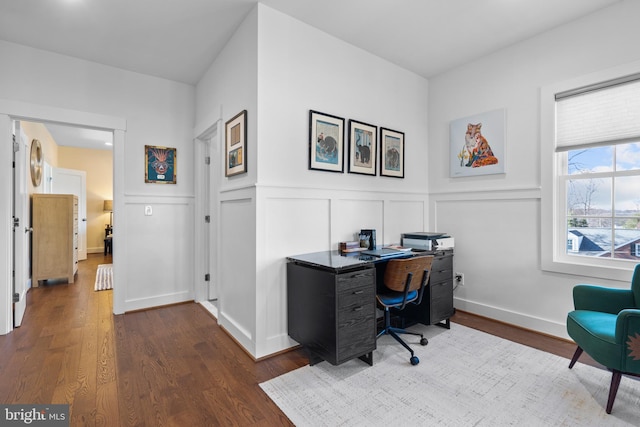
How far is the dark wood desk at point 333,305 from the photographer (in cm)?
201

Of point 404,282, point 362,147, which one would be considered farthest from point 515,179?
point 404,282

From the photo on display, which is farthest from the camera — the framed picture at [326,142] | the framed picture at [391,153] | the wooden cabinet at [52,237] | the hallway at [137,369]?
the wooden cabinet at [52,237]

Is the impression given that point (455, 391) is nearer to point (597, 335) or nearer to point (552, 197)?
point (597, 335)

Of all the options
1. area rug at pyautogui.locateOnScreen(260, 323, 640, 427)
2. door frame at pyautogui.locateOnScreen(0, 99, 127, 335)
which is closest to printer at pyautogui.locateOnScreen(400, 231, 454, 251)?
area rug at pyautogui.locateOnScreen(260, 323, 640, 427)

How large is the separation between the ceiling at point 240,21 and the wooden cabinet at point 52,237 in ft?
8.70

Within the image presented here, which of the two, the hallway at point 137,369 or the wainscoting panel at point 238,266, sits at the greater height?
the wainscoting panel at point 238,266

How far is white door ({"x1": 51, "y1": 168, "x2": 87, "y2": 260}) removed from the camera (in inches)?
263

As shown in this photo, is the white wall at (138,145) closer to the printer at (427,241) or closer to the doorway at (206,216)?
the doorway at (206,216)

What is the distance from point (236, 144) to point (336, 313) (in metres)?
1.68

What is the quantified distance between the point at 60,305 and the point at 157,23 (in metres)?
3.38

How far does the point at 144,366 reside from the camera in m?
2.21

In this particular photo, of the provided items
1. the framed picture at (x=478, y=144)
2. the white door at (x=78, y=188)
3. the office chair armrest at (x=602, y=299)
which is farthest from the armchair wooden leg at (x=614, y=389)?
the white door at (x=78, y=188)

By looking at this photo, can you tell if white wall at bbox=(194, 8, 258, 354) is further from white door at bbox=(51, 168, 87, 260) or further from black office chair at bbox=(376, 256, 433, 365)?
white door at bbox=(51, 168, 87, 260)

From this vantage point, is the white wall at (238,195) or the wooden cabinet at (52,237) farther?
the wooden cabinet at (52,237)
